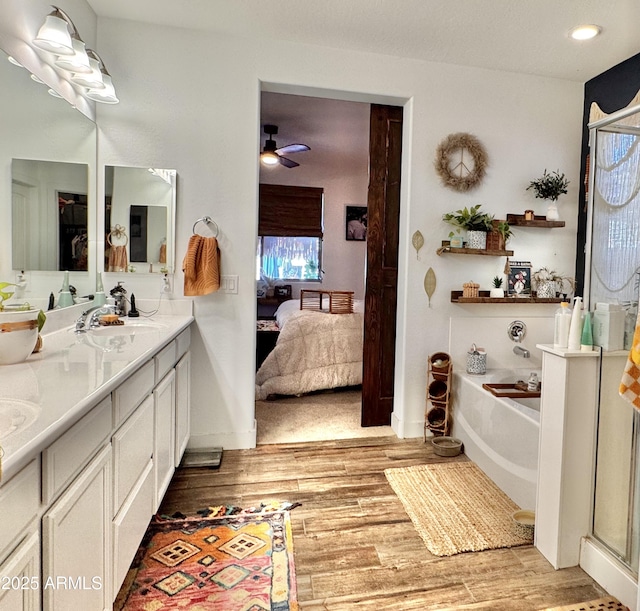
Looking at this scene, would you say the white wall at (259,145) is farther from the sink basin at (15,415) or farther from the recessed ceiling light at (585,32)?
the sink basin at (15,415)

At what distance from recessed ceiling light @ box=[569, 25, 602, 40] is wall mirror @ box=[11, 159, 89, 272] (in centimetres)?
310

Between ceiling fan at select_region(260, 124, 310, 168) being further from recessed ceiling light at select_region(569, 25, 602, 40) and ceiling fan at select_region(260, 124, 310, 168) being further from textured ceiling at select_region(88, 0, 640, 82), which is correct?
recessed ceiling light at select_region(569, 25, 602, 40)

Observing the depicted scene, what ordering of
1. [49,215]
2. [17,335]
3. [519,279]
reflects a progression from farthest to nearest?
[519,279], [49,215], [17,335]

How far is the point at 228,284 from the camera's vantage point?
2.78m

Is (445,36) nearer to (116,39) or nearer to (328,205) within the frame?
(116,39)

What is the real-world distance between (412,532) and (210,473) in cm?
123

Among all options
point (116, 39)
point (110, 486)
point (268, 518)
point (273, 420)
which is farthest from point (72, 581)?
point (116, 39)

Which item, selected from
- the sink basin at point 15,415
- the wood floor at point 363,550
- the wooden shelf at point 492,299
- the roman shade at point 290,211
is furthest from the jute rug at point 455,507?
the roman shade at point 290,211

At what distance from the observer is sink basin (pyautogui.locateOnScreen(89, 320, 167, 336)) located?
7.02 feet

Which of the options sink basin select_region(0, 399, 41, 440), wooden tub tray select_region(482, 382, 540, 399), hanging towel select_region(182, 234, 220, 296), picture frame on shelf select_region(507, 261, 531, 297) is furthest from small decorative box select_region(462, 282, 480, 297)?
sink basin select_region(0, 399, 41, 440)

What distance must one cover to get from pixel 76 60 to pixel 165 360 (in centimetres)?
156

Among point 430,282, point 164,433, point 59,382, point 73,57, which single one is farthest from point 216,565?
point 73,57

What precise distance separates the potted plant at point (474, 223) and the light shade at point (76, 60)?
7.85ft

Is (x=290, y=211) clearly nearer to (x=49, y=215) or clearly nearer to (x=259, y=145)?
(x=259, y=145)
